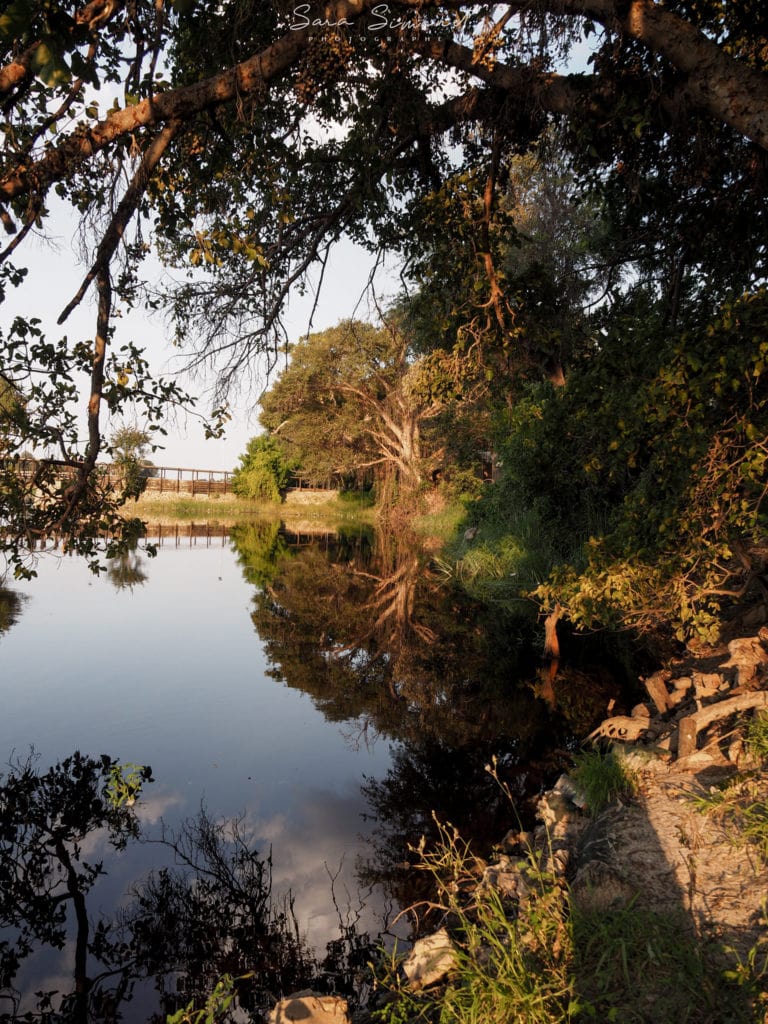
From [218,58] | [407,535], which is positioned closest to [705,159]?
[218,58]

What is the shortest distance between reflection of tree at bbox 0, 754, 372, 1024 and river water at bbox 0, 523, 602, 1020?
29 mm

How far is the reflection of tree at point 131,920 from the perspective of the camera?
13.1ft

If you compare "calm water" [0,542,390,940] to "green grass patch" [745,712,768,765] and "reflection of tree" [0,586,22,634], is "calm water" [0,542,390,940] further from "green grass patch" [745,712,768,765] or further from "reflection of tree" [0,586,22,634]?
"green grass patch" [745,712,768,765]

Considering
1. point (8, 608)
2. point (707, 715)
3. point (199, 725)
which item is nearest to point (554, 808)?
point (707, 715)

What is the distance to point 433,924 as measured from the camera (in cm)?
459

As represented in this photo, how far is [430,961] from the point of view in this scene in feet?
11.5

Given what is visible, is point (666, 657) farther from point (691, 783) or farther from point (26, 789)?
point (26, 789)

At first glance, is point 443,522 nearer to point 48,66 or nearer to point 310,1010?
point 310,1010

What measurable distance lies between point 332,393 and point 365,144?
37.1 meters

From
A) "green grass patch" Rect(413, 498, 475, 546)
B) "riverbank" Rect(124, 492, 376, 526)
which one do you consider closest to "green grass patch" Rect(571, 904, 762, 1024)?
"green grass patch" Rect(413, 498, 475, 546)

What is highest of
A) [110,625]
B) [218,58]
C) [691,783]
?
[218,58]

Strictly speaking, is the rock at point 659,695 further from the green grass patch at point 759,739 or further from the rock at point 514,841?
the rock at point 514,841

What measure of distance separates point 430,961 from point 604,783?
93.5 inches

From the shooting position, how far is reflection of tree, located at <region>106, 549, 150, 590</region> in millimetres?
21703
